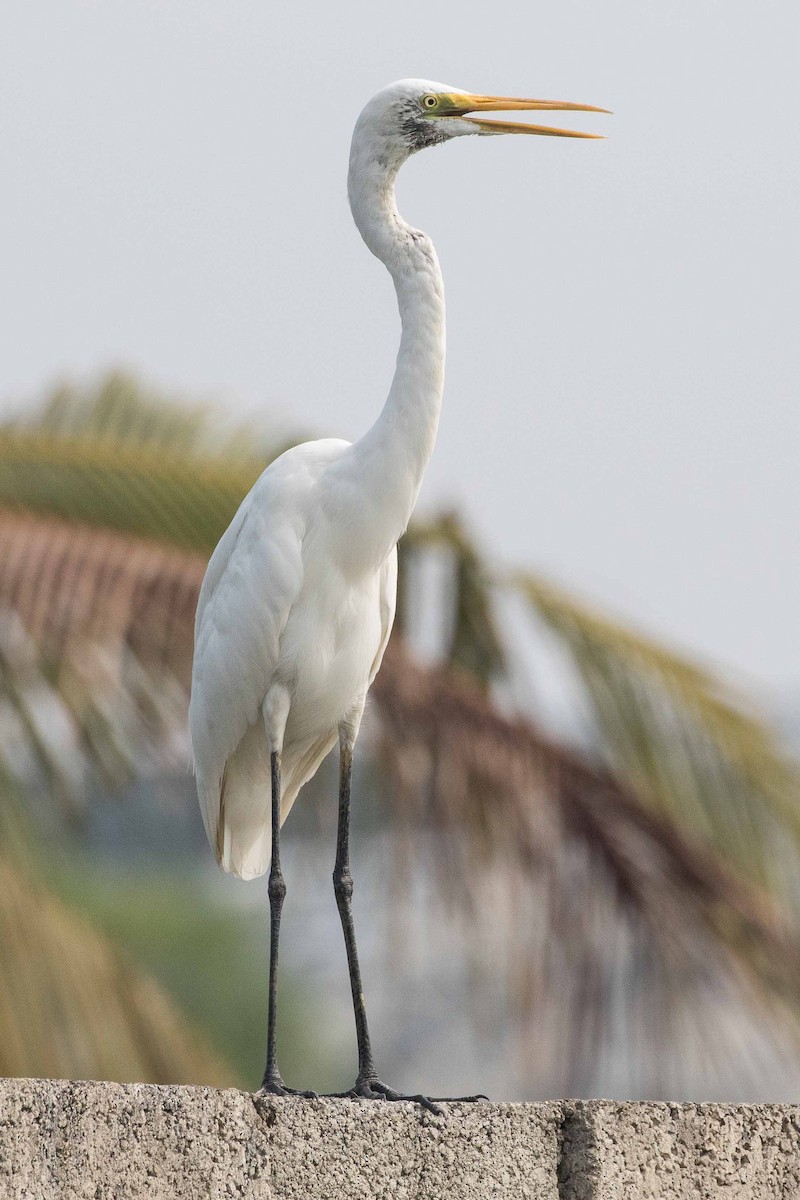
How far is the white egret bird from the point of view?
317 cm

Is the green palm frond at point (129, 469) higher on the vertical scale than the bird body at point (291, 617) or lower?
lower

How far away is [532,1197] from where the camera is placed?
2.54 m

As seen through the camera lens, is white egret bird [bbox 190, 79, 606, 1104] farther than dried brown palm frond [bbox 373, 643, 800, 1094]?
No

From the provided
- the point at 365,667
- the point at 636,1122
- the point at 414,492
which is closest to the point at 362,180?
the point at 414,492

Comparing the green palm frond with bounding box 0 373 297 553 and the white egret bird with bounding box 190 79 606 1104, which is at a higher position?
the white egret bird with bounding box 190 79 606 1104

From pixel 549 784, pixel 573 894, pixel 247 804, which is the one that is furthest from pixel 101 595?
pixel 247 804

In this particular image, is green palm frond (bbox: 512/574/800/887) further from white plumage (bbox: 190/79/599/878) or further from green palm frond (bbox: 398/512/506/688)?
white plumage (bbox: 190/79/599/878)

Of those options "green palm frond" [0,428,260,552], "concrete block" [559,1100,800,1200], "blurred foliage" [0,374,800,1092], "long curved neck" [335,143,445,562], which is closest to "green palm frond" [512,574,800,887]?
"blurred foliage" [0,374,800,1092]

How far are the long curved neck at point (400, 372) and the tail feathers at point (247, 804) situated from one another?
52 centimetres

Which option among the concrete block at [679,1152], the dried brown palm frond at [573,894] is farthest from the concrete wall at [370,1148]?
the dried brown palm frond at [573,894]

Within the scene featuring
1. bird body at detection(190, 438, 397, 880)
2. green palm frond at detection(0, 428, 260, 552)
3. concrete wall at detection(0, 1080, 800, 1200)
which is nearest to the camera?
concrete wall at detection(0, 1080, 800, 1200)

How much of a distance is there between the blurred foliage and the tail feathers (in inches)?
61.0

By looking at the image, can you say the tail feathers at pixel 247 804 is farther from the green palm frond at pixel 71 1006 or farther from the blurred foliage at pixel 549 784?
the blurred foliage at pixel 549 784

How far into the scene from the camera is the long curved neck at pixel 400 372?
313cm
